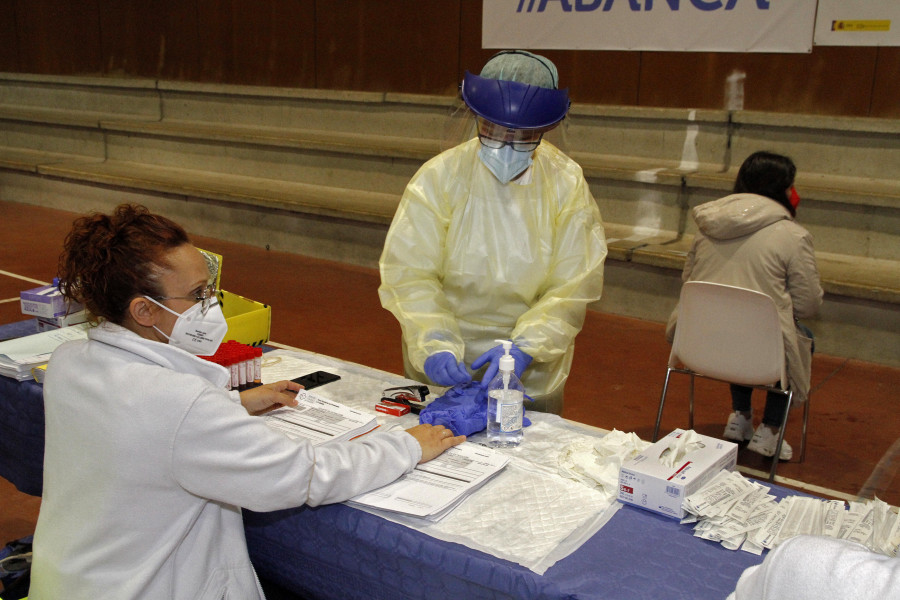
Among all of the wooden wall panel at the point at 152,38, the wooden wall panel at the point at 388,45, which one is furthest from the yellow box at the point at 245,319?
the wooden wall panel at the point at 152,38

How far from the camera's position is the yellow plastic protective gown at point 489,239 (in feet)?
6.93

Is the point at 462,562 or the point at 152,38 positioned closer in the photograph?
the point at 462,562

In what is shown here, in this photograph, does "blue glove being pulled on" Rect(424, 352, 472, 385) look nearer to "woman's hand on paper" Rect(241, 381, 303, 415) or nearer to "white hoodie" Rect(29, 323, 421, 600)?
"woman's hand on paper" Rect(241, 381, 303, 415)

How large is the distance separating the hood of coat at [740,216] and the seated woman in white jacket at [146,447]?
206cm

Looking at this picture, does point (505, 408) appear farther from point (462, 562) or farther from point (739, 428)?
point (739, 428)

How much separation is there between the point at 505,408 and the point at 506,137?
72 cm

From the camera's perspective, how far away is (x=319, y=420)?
181cm

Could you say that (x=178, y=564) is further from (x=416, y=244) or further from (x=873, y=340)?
(x=873, y=340)

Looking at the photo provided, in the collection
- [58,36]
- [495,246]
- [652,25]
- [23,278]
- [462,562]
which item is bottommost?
[23,278]

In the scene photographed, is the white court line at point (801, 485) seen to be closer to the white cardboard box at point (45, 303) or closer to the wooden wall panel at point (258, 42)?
the white cardboard box at point (45, 303)

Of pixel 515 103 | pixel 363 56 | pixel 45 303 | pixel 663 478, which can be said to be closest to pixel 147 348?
pixel 663 478

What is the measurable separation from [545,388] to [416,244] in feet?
1.77

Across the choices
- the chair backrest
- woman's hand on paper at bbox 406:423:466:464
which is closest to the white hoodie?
woman's hand on paper at bbox 406:423:466:464

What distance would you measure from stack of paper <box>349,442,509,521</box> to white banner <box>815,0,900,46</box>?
4156 millimetres
